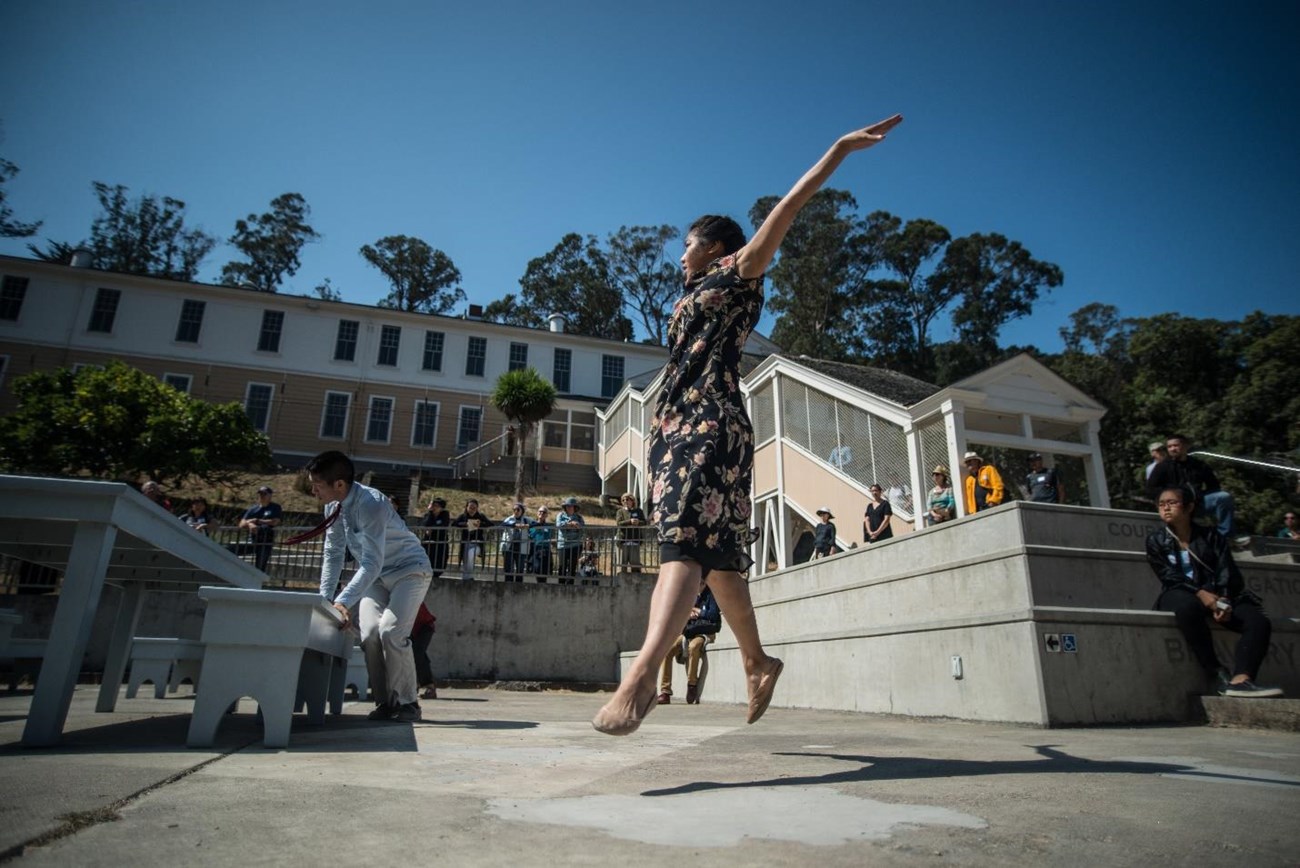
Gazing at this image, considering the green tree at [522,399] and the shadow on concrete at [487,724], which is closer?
the shadow on concrete at [487,724]

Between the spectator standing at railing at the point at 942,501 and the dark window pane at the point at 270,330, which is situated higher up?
the dark window pane at the point at 270,330

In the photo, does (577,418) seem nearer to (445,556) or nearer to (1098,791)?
(445,556)

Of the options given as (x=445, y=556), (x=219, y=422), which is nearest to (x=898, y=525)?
(x=445, y=556)

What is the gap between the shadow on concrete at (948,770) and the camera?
2072mm

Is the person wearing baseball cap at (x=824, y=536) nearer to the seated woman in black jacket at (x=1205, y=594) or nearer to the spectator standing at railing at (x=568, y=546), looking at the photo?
the spectator standing at railing at (x=568, y=546)

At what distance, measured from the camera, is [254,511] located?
13289 mm

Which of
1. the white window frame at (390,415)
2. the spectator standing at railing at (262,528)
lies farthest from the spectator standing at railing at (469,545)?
the white window frame at (390,415)

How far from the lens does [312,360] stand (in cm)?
3219

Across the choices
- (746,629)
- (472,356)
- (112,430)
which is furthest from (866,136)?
(472,356)

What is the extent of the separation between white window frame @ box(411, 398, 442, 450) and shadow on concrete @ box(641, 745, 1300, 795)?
31.5 metres

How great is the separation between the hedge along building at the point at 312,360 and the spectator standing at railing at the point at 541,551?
17.3m

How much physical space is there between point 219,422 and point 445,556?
547 inches

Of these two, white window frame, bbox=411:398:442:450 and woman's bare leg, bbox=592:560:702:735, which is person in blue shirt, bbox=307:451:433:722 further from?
white window frame, bbox=411:398:442:450

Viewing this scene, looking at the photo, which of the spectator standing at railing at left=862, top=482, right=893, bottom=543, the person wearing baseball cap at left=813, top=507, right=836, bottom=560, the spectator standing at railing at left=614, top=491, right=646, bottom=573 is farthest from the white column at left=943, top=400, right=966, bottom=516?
the spectator standing at railing at left=614, top=491, right=646, bottom=573
